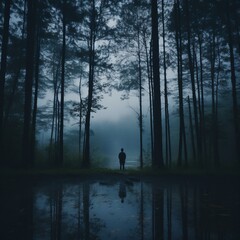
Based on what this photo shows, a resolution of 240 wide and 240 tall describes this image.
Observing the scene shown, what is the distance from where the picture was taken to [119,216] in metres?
4.53

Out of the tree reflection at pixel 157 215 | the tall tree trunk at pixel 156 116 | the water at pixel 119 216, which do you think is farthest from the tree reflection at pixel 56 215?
the tall tree trunk at pixel 156 116

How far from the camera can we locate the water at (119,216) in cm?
354

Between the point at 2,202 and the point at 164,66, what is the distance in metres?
16.4

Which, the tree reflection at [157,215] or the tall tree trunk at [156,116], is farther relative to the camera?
the tall tree trunk at [156,116]

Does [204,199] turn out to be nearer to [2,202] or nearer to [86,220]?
[86,220]

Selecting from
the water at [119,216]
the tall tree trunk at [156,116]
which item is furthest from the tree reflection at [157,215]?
the tall tree trunk at [156,116]

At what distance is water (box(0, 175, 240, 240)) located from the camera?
354 centimetres

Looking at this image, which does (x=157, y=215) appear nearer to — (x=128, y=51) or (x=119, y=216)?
(x=119, y=216)

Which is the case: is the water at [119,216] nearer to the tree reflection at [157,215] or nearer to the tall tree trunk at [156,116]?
the tree reflection at [157,215]

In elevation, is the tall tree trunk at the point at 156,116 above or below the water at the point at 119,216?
above

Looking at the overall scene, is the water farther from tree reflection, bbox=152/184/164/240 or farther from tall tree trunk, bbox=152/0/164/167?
tall tree trunk, bbox=152/0/164/167

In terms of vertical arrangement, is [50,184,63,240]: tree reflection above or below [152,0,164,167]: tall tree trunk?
below

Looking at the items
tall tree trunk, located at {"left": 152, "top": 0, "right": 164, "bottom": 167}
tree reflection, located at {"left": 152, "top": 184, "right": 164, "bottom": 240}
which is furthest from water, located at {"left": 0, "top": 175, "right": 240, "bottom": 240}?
tall tree trunk, located at {"left": 152, "top": 0, "right": 164, "bottom": 167}

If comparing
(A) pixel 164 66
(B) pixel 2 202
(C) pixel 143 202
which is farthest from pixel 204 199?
(A) pixel 164 66
